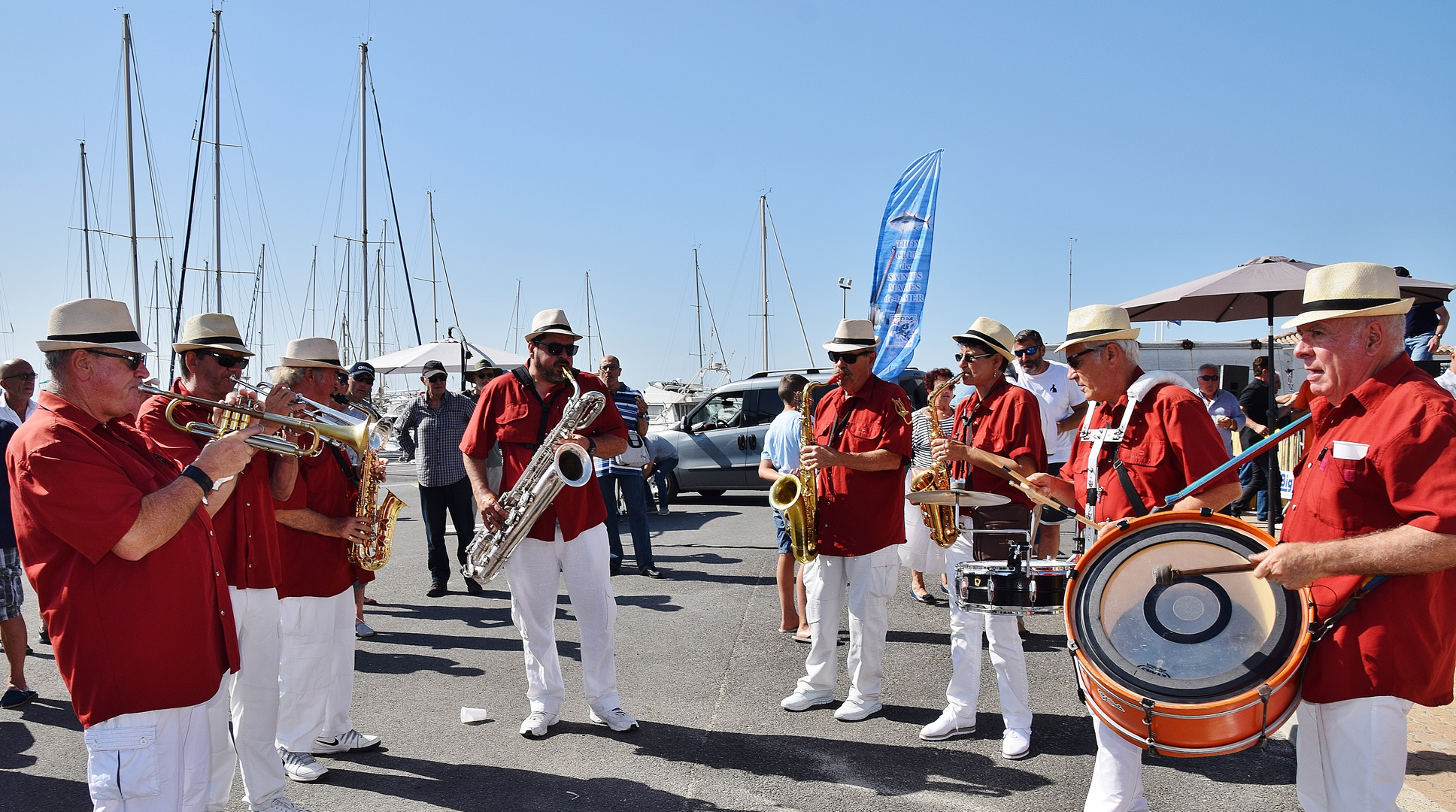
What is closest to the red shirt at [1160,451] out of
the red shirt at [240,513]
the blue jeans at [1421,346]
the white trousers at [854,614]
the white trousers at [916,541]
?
the white trousers at [854,614]

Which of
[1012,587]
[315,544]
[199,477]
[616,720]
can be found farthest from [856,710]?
[199,477]

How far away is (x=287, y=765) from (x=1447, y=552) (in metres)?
4.76

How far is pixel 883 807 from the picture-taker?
393 centimetres

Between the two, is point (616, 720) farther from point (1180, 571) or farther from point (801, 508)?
point (1180, 571)

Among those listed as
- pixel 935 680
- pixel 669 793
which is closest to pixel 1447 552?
pixel 669 793

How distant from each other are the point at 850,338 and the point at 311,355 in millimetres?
2915

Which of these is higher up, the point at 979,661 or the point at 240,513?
the point at 240,513

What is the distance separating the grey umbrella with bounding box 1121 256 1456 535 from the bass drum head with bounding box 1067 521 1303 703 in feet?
15.6

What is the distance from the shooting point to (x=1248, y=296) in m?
8.77

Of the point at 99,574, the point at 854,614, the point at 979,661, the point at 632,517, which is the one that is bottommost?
Result: the point at 632,517

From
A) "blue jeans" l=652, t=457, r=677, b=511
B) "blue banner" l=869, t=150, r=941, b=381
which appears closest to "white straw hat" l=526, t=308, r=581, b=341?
"blue jeans" l=652, t=457, r=677, b=511

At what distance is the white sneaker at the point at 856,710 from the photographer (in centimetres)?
502

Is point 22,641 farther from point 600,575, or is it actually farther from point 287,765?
point 600,575

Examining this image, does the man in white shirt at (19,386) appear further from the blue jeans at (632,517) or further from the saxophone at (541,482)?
the blue jeans at (632,517)
